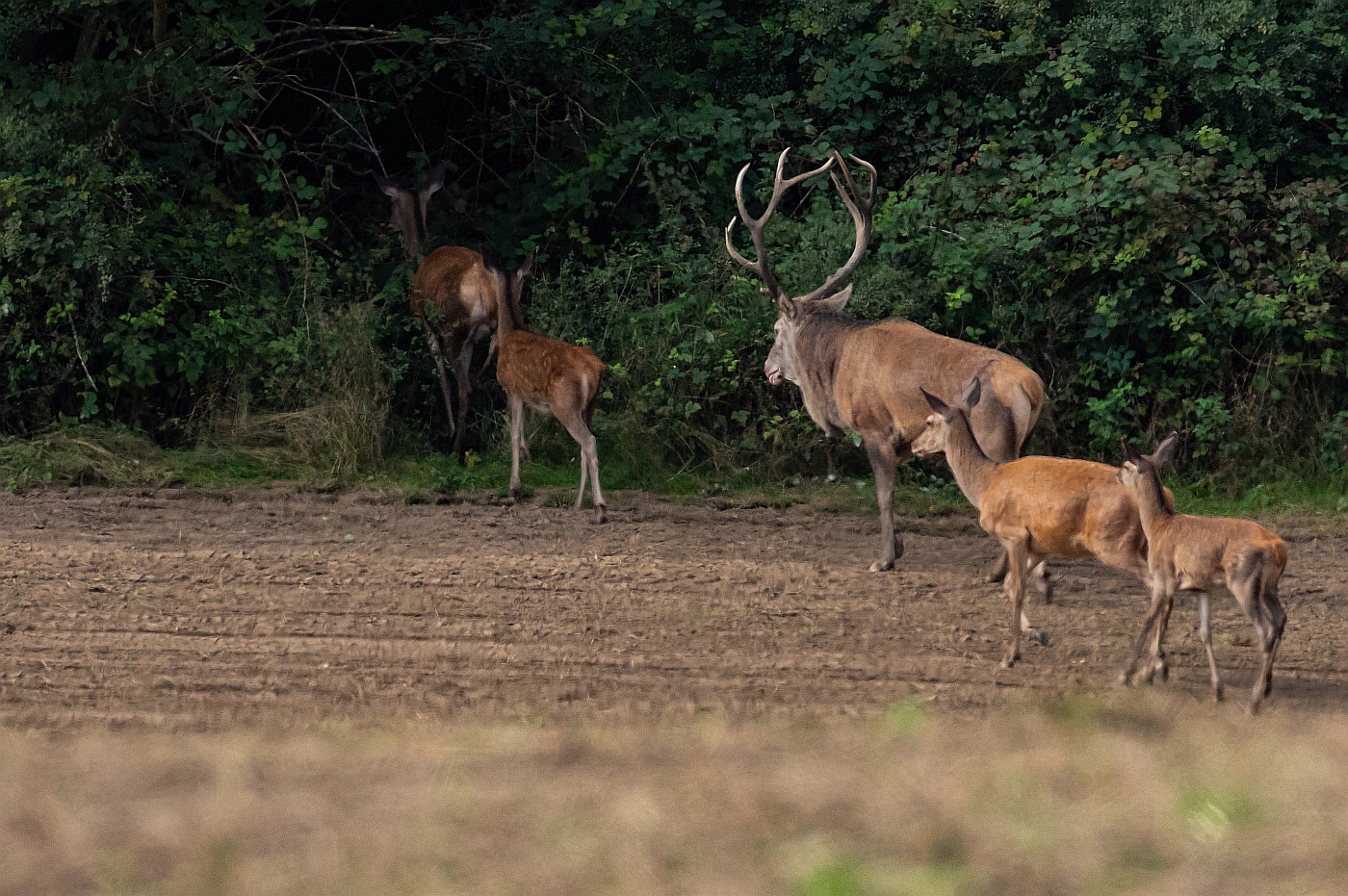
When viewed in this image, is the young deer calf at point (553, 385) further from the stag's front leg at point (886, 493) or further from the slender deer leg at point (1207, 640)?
the slender deer leg at point (1207, 640)

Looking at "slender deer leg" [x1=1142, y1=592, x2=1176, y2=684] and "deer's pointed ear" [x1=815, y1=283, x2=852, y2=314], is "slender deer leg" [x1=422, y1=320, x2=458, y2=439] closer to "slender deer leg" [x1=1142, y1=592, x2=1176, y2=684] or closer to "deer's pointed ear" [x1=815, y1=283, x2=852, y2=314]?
"deer's pointed ear" [x1=815, y1=283, x2=852, y2=314]

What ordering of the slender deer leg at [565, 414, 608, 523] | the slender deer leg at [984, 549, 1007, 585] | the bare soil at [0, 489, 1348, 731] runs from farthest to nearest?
the slender deer leg at [565, 414, 608, 523] → the slender deer leg at [984, 549, 1007, 585] → the bare soil at [0, 489, 1348, 731]

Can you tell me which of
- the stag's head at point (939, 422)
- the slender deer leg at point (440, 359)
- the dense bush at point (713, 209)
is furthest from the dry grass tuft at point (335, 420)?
the stag's head at point (939, 422)

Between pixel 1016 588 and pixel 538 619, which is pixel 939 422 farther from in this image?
pixel 538 619

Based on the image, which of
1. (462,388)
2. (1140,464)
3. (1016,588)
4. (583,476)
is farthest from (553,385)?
(1140,464)

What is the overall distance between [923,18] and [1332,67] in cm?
326

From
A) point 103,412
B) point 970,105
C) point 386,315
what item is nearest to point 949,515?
point 970,105

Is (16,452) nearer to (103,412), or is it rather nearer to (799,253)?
(103,412)

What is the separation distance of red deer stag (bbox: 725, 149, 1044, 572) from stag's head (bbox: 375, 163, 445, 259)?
3.90 m

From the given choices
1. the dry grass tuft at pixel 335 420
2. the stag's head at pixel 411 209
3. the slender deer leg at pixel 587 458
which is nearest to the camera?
the slender deer leg at pixel 587 458

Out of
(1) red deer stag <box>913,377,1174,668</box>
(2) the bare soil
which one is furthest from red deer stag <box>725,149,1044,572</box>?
(1) red deer stag <box>913,377,1174,668</box>

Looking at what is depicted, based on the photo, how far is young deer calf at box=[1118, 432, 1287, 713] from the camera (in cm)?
594

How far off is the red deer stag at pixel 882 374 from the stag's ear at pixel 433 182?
154 inches

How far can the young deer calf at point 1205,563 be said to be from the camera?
5941 millimetres
